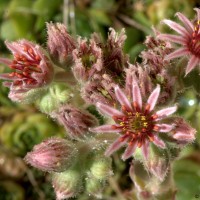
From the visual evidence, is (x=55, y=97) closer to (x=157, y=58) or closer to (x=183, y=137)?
(x=157, y=58)

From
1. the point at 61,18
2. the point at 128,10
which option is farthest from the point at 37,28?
the point at 128,10

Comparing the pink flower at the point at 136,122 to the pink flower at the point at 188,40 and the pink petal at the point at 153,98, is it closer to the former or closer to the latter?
the pink petal at the point at 153,98

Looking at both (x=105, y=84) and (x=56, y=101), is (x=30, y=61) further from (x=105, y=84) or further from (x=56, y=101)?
(x=105, y=84)

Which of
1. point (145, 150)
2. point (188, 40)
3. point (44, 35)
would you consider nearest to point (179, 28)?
point (188, 40)

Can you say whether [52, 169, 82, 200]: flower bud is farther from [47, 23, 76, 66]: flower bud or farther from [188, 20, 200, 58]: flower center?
[188, 20, 200, 58]: flower center

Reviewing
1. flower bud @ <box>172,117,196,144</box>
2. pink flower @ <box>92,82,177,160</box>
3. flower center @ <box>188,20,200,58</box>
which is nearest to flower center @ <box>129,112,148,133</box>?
pink flower @ <box>92,82,177,160</box>

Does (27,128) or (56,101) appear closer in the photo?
(56,101)
